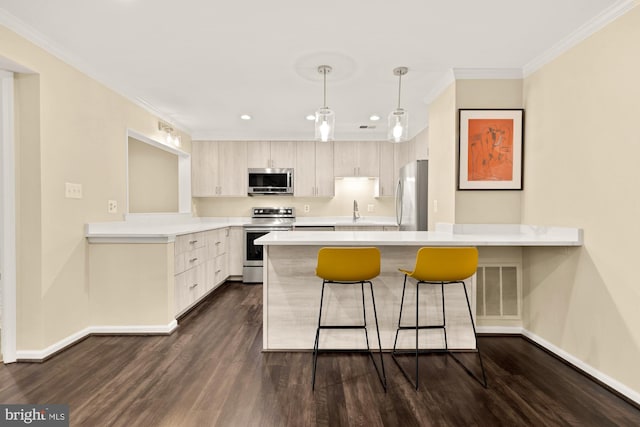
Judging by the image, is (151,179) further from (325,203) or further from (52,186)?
(325,203)

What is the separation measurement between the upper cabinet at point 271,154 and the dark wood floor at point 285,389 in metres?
3.26

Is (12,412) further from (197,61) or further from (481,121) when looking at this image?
(481,121)

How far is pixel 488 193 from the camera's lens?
3.04 meters

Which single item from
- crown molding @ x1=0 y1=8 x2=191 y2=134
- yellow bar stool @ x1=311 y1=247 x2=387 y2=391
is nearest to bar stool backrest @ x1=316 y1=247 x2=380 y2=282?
yellow bar stool @ x1=311 y1=247 x2=387 y2=391

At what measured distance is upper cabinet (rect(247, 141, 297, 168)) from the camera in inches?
213

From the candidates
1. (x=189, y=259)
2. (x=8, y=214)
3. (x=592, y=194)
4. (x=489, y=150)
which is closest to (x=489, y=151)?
(x=489, y=150)

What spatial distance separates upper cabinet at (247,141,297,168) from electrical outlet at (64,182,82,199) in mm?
2823

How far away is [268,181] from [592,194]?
4199 millimetres

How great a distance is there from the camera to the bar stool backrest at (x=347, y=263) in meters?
2.16

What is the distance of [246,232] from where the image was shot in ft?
16.7

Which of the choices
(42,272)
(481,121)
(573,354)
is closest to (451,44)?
(481,121)

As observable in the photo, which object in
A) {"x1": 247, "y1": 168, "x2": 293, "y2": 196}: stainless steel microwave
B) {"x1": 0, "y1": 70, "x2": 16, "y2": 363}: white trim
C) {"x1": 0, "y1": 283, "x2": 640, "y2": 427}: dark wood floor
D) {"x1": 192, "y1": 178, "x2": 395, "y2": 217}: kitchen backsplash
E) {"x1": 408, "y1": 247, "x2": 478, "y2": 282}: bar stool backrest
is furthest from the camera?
{"x1": 192, "y1": 178, "x2": 395, "y2": 217}: kitchen backsplash

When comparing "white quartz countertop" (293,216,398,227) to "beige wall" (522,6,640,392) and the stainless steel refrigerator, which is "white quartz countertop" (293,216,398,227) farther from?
"beige wall" (522,6,640,392)

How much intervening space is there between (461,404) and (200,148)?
5026 mm
